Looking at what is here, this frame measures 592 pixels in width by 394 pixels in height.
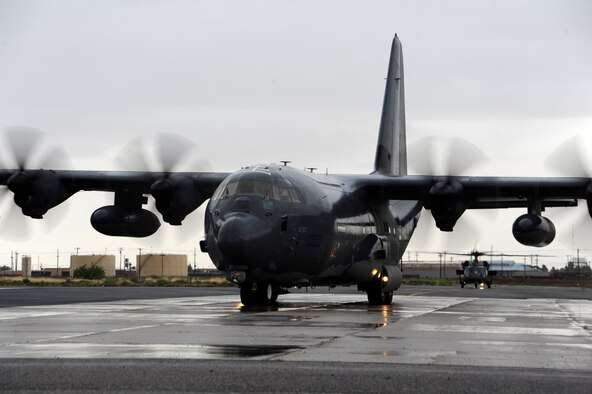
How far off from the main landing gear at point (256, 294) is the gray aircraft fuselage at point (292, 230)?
485 mm

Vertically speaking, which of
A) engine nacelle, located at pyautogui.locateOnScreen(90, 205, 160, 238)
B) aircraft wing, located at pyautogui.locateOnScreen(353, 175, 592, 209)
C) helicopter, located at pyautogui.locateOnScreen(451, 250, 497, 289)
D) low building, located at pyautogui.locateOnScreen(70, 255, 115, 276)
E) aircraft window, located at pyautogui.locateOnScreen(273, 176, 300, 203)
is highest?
aircraft wing, located at pyautogui.locateOnScreen(353, 175, 592, 209)

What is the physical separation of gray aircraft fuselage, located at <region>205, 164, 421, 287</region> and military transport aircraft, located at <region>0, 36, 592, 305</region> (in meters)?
0.04

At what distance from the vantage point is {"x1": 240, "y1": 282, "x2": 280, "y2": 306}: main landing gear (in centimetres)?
2677

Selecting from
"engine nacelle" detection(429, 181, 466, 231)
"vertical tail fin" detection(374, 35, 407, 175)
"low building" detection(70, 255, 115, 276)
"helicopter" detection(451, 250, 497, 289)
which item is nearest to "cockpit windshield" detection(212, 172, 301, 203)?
"engine nacelle" detection(429, 181, 466, 231)

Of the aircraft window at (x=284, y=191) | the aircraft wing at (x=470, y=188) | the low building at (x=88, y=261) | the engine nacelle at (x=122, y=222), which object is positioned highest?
the aircraft wing at (x=470, y=188)

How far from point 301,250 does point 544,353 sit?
1414 cm

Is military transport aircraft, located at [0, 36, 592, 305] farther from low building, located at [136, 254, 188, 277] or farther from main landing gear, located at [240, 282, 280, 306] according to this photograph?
low building, located at [136, 254, 188, 277]

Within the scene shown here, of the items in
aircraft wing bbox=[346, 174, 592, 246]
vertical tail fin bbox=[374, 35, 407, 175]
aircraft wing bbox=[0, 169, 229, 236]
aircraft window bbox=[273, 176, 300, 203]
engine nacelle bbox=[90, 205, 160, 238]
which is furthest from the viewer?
vertical tail fin bbox=[374, 35, 407, 175]

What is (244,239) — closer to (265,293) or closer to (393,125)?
(265,293)

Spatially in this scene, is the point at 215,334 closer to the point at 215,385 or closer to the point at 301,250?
the point at 215,385

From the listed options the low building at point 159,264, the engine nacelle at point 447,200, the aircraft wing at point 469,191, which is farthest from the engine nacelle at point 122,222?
the low building at point 159,264

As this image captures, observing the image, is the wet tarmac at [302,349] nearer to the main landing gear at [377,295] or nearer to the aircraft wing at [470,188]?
the main landing gear at [377,295]

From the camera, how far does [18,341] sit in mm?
13742

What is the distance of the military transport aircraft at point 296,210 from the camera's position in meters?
24.8
